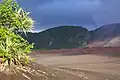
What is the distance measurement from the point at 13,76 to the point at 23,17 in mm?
3489

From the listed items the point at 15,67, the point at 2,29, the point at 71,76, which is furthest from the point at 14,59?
the point at 71,76

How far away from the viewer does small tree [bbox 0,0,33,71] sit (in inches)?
733

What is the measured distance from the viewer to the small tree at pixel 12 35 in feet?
61.1

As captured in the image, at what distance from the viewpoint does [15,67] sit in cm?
1875

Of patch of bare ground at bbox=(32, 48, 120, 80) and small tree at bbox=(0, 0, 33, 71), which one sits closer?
small tree at bbox=(0, 0, 33, 71)

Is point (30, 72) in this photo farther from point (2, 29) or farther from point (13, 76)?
point (2, 29)

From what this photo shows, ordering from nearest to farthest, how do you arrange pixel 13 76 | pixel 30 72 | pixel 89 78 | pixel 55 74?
pixel 13 76 < pixel 30 72 < pixel 55 74 < pixel 89 78

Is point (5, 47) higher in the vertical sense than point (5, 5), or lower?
lower

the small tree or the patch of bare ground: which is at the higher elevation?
the small tree

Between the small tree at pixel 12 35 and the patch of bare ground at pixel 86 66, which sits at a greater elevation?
the small tree at pixel 12 35

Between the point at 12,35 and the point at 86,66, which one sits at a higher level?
the point at 12,35

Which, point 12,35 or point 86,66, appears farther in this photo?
point 86,66

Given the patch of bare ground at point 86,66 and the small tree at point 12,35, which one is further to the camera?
the patch of bare ground at point 86,66

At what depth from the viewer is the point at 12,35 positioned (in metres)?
19.0
